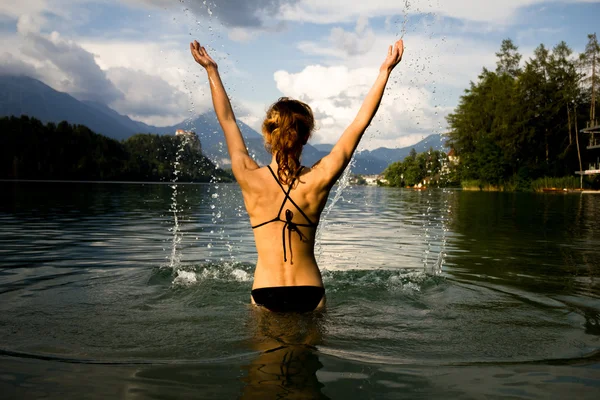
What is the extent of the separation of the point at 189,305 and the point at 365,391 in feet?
9.88

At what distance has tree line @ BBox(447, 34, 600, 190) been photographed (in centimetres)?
6550

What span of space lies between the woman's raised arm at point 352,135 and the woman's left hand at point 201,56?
47.1 inches

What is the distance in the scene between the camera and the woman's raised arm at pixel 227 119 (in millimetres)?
3992

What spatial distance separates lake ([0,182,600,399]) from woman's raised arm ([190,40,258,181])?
1292 millimetres

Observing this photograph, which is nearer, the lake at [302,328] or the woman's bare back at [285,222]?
the lake at [302,328]

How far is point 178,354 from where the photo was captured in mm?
4086

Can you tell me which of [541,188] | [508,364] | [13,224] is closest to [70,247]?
[13,224]

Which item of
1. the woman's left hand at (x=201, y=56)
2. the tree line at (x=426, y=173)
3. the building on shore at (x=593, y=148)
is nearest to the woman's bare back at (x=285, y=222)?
the woman's left hand at (x=201, y=56)

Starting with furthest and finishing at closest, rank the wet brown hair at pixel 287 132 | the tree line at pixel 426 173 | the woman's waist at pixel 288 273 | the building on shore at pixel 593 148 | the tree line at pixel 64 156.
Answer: the tree line at pixel 64 156, the tree line at pixel 426 173, the building on shore at pixel 593 148, the woman's waist at pixel 288 273, the wet brown hair at pixel 287 132

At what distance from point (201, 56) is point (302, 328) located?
237 cm

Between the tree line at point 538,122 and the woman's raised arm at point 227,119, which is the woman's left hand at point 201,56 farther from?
the tree line at point 538,122

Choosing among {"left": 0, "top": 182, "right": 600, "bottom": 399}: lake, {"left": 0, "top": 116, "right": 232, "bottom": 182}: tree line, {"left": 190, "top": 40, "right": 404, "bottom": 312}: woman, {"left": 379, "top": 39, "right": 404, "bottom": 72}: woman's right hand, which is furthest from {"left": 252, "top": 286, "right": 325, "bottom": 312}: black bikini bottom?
{"left": 0, "top": 116, "right": 232, "bottom": 182}: tree line

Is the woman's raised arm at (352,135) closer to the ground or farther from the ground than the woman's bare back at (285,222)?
Answer: farther from the ground

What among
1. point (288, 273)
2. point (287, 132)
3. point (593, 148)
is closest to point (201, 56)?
point (287, 132)
